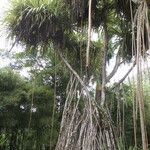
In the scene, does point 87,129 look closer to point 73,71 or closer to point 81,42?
point 73,71

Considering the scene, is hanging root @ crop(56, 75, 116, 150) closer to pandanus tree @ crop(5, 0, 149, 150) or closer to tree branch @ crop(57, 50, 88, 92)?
pandanus tree @ crop(5, 0, 149, 150)

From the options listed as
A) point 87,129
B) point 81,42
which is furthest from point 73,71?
point 87,129

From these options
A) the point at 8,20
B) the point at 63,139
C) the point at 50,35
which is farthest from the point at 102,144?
the point at 8,20

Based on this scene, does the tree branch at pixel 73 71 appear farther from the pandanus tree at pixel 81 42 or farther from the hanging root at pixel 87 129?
the hanging root at pixel 87 129

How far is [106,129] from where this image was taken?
5250 millimetres

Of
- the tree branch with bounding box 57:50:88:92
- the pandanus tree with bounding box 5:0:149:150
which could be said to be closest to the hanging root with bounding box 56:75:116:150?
the pandanus tree with bounding box 5:0:149:150

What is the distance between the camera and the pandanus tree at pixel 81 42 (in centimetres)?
530

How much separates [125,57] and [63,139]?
1.68 metres

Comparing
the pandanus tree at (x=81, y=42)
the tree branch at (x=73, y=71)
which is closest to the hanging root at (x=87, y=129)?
the pandanus tree at (x=81, y=42)

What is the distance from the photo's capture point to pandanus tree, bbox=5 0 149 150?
530 cm

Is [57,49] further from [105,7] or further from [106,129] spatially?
[106,129]

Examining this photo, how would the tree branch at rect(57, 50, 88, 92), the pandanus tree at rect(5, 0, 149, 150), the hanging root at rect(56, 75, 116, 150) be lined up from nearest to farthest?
the hanging root at rect(56, 75, 116, 150)
the pandanus tree at rect(5, 0, 149, 150)
the tree branch at rect(57, 50, 88, 92)

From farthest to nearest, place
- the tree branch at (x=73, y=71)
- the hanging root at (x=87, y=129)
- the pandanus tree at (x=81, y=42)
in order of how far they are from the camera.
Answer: the tree branch at (x=73, y=71)
the pandanus tree at (x=81, y=42)
the hanging root at (x=87, y=129)

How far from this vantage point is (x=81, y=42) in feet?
21.2
